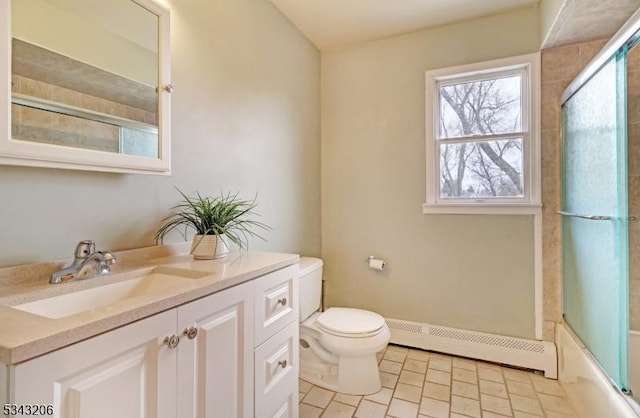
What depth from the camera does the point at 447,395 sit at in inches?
73.9

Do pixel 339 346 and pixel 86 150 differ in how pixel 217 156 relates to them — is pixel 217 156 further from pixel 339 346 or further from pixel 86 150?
pixel 339 346

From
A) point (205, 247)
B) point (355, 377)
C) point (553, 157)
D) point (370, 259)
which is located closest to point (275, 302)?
point (205, 247)

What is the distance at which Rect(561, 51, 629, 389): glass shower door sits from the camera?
1459 mm

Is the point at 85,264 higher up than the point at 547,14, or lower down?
lower down

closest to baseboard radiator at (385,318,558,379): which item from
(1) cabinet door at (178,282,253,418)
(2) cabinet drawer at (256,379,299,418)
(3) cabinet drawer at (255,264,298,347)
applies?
(2) cabinet drawer at (256,379,299,418)

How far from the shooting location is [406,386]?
197cm

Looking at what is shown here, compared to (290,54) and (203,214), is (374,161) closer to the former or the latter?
(290,54)

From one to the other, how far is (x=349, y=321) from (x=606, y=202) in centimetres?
146

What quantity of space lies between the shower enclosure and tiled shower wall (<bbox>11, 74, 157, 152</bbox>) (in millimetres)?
2030

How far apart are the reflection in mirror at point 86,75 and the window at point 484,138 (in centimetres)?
190

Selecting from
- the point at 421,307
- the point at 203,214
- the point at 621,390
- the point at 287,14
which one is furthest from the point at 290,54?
the point at 621,390

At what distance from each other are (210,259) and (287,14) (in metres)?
1.80

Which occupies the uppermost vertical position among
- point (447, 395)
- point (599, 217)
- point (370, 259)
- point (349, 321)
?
point (599, 217)

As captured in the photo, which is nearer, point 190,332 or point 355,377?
point 190,332
